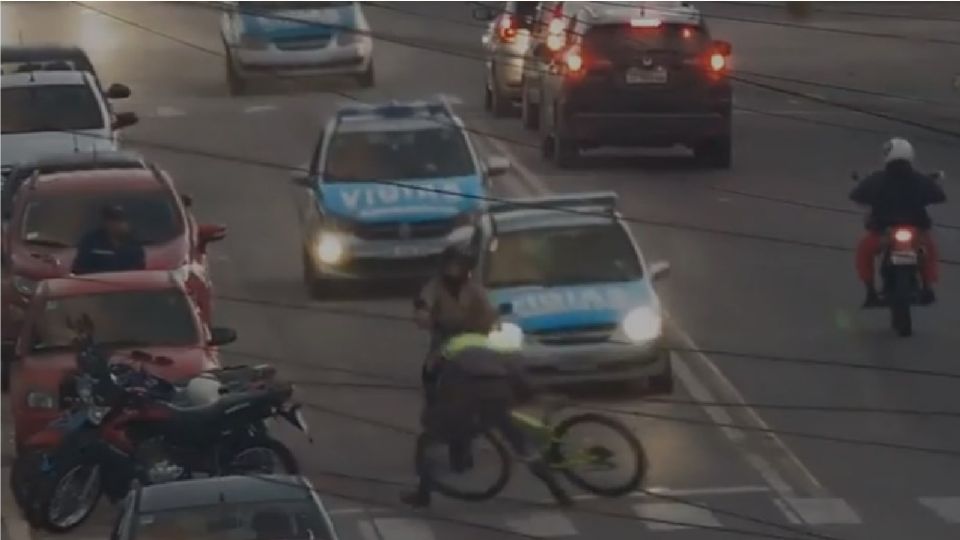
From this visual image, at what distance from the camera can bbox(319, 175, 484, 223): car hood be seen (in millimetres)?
26406

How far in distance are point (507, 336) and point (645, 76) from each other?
Answer: 35.3 ft

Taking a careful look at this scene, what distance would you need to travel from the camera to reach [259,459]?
1852 cm

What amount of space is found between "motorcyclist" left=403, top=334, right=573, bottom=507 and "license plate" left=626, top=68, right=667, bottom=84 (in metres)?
13.1

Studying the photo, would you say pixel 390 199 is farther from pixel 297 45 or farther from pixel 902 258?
pixel 297 45

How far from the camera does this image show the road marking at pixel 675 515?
18.0 metres

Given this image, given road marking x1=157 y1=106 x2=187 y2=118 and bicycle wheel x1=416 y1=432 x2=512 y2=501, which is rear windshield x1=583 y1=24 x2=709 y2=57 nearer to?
road marking x1=157 y1=106 x2=187 y2=118

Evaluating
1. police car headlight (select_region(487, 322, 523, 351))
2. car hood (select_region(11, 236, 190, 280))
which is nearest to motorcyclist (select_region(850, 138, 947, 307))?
police car headlight (select_region(487, 322, 523, 351))

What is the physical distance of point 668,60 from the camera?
31484 mm

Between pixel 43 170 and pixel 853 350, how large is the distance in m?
7.29

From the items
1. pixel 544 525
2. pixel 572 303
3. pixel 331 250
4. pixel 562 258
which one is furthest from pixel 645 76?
pixel 544 525

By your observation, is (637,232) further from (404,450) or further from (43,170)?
(404,450)

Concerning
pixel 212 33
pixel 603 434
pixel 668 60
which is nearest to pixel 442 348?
pixel 603 434

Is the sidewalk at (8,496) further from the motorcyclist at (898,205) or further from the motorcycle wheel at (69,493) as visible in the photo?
the motorcyclist at (898,205)

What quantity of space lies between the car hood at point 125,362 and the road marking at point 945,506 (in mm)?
4712
